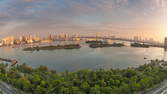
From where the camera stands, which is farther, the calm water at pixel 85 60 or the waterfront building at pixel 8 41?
the waterfront building at pixel 8 41

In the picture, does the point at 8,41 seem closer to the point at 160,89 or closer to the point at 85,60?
the point at 85,60

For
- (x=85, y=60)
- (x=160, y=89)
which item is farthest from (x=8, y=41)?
(x=160, y=89)

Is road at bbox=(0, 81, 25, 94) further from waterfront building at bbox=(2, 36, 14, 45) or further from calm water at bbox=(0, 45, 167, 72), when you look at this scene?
waterfront building at bbox=(2, 36, 14, 45)

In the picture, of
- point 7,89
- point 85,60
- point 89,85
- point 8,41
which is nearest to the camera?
point 89,85

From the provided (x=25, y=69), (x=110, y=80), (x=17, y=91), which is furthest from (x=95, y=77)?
(x=25, y=69)

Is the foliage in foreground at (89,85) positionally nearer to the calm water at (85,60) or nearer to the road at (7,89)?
the road at (7,89)

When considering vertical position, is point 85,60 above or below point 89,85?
below

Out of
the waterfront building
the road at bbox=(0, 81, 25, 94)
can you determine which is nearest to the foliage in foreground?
the road at bbox=(0, 81, 25, 94)

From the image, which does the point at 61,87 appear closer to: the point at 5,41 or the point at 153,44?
the point at 153,44

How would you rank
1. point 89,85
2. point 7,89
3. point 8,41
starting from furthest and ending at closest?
point 8,41, point 7,89, point 89,85

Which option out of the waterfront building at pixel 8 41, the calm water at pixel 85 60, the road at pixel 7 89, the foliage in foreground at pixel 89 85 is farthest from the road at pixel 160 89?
the waterfront building at pixel 8 41

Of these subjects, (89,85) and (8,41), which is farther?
(8,41)

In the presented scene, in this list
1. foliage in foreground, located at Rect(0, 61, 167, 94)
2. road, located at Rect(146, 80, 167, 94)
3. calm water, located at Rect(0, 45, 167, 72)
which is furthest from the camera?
calm water, located at Rect(0, 45, 167, 72)
